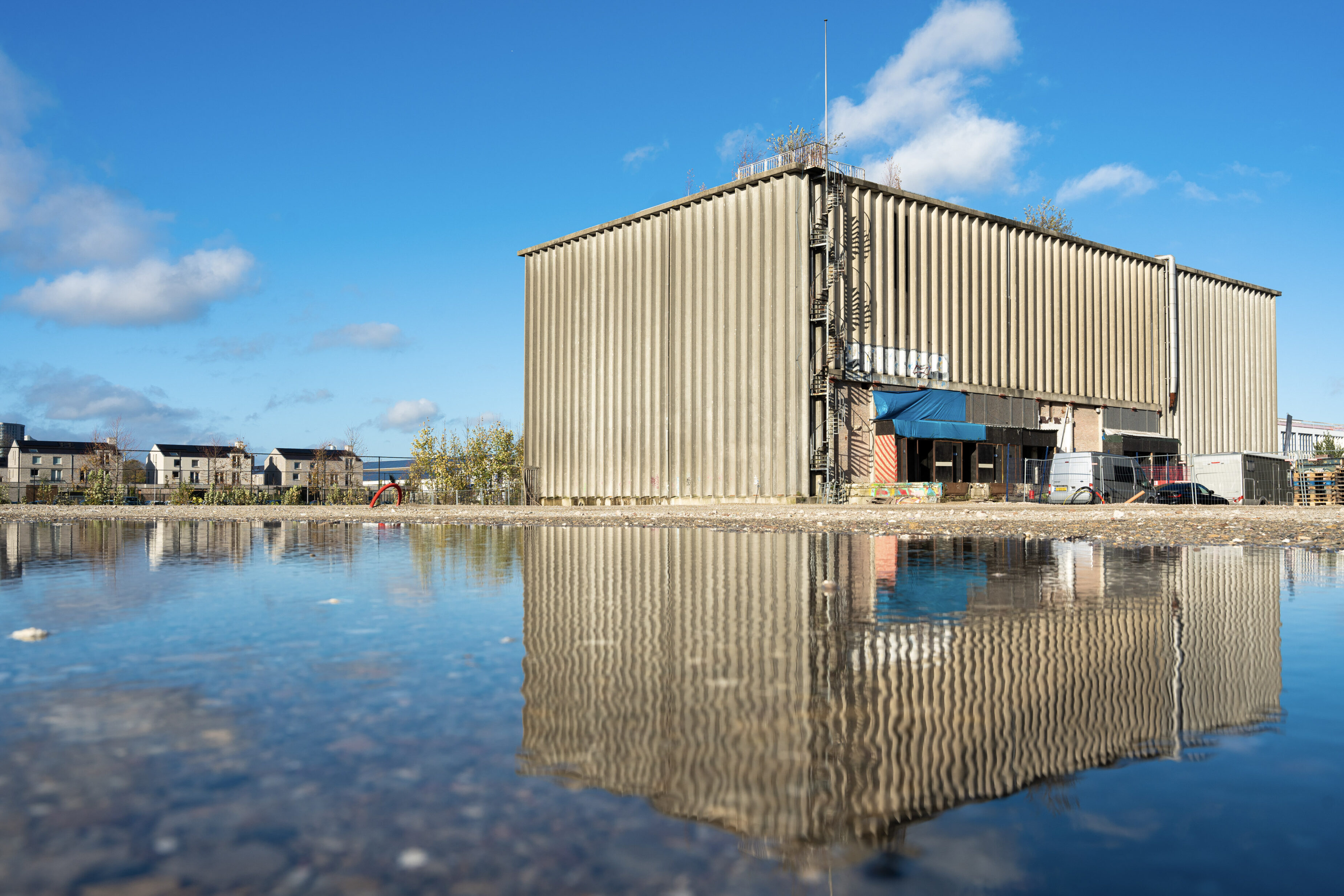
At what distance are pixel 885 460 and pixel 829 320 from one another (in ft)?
19.1

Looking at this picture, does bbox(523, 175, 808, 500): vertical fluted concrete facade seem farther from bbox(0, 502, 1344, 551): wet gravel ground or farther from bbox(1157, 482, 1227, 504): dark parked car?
bbox(1157, 482, 1227, 504): dark parked car

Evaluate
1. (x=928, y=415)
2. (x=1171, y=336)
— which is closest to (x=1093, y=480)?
(x=928, y=415)

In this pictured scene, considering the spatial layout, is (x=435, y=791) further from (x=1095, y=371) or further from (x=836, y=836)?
(x=1095, y=371)

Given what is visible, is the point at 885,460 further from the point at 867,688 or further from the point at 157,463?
the point at 157,463

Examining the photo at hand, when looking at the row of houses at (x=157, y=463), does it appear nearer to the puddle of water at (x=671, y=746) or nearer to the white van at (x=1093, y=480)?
the white van at (x=1093, y=480)

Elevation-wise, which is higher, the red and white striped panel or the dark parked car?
the red and white striped panel

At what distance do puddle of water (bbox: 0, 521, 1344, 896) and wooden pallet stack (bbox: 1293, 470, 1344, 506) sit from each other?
35824 millimetres

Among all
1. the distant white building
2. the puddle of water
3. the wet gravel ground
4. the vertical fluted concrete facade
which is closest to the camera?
the puddle of water

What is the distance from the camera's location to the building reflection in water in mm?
2178

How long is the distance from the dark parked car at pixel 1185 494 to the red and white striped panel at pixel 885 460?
9.05 meters

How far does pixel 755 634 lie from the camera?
4457 mm

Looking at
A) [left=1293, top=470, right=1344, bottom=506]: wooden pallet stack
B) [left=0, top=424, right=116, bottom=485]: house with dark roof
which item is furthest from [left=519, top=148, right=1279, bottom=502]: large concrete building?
[left=0, top=424, right=116, bottom=485]: house with dark roof

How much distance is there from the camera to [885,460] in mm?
33469

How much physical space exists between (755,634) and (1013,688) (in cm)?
148
